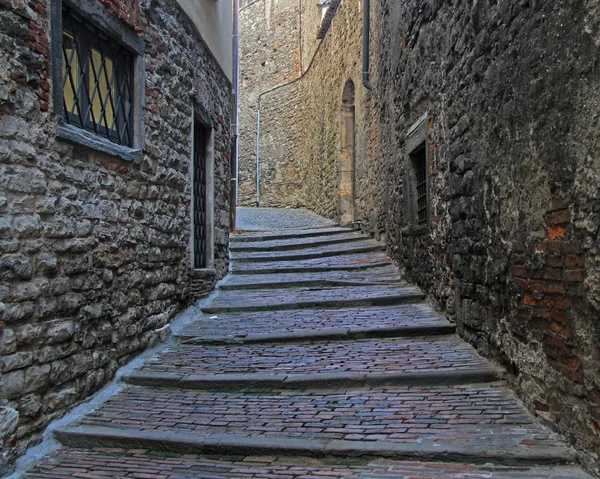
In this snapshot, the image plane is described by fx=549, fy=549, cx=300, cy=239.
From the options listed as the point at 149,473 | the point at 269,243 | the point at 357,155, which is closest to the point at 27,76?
the point at 149,473

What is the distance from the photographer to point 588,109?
2.56m

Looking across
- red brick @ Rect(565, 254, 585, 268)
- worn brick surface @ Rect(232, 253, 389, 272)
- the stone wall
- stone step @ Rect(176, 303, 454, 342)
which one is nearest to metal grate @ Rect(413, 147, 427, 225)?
stone step @ Rect(176, 303, 454, 342)

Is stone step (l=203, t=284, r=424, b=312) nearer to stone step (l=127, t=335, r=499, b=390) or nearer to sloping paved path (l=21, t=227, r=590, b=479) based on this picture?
sloping paved path (l=21, t=227, r=590, b=479)

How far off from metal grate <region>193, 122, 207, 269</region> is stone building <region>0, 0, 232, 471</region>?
1.23 feet

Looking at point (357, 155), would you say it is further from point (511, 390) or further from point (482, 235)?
point (511, 390)

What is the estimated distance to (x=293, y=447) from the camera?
3143 millimetres

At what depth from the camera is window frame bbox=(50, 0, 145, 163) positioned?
350 centimetres

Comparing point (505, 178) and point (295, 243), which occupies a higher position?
point (505, 178)

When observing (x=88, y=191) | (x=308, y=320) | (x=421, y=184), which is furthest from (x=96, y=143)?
(x=421, y=184)

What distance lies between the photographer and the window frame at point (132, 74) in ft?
11.5

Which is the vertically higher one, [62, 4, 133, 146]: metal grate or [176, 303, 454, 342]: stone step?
[62, 4, 133, 146]: metal grate

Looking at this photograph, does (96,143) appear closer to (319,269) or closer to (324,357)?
(324,357)

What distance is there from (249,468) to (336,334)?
2.11m

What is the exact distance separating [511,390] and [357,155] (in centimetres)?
813
